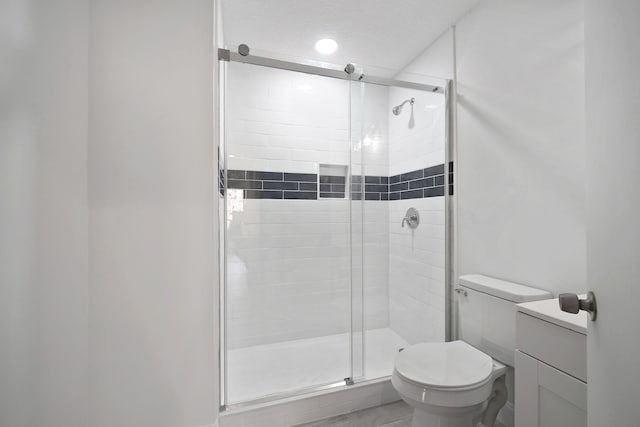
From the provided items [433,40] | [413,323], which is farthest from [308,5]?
[413,323]

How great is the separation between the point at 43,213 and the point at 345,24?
1.94 m

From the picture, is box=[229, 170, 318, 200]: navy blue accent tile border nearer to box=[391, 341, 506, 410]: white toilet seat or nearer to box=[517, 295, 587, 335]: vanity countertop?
box=[391, 341, 506, 410]: white toilet seat

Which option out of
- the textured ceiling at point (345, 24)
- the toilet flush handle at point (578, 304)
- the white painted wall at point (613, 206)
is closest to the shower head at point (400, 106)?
the textured ceiling at point (345, 24)

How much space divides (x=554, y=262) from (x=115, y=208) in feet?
6.32

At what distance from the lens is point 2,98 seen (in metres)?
0.85

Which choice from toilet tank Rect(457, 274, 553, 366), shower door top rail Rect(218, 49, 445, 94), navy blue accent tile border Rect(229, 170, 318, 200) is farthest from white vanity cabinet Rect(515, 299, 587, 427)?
shower door top rail Rect(218, 49, 445, 94)

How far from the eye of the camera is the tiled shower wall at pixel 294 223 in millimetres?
1863

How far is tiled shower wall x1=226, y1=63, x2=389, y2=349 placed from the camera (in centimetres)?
186

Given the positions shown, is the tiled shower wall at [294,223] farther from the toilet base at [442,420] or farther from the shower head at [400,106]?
the toilet base at [442,420]

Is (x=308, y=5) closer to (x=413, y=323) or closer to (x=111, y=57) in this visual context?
(x=111, y=57)

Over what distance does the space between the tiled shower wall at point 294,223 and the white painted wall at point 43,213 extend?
30.3 inches

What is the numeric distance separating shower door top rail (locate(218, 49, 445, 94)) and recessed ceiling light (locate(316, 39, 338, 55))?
512mm

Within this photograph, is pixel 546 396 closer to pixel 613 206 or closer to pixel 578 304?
pixel 578 304

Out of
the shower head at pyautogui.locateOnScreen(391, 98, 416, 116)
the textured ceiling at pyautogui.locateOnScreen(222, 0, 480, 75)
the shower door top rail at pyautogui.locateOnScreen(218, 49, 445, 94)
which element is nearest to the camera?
the shower door top rail at pyautogui.locateOnScreen(218, 49, 445, 94)
